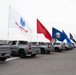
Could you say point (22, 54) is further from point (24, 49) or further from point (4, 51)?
point (4, 51)

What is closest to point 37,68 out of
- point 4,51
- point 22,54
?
point 4,51

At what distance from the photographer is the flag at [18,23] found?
1884 cm

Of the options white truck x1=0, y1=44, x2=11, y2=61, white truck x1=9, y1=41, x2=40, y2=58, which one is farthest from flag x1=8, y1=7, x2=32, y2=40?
white truck x1=0, y1=44, x2=11, y2=61

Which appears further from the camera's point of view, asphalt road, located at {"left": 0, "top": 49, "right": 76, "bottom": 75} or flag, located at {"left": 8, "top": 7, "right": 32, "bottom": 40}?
flag, located at {"left": 8, "top": 7, "right": 32, "bottom": 40}

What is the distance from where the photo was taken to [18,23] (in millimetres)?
19156

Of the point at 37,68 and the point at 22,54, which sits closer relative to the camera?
the point at 37,68

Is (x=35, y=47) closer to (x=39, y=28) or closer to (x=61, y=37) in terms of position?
(x=39, y=28)

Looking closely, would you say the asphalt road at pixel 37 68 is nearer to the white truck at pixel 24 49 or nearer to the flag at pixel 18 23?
the white truck at pixel 24 49

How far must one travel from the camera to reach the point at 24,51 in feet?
56.8

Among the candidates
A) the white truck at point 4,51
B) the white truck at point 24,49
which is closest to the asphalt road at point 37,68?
the white truck at point 4,51

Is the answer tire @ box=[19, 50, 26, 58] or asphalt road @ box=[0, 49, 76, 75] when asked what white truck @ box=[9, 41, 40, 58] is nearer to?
tire @ box=[19, 50, 26, 58]

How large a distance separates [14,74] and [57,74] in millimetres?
2065

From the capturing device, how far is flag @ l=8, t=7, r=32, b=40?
18.8m

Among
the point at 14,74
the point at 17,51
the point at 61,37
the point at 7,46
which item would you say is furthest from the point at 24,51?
the point at 61,37
